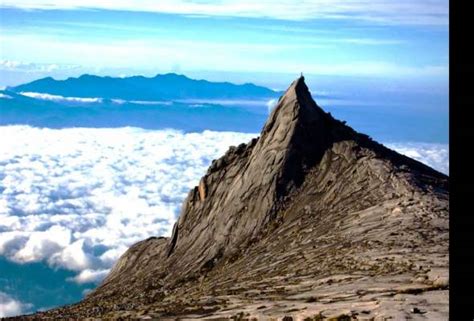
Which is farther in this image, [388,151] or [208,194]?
[208,194]

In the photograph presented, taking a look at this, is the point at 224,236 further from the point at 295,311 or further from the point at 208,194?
the point at 295,311

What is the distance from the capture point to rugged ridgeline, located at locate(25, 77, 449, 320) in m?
26.5

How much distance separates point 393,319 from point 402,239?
20812 mm

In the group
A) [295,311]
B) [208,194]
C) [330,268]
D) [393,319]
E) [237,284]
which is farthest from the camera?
[208,194]

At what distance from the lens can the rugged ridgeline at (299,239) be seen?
26.5 metres

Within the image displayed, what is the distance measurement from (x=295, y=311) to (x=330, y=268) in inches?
497

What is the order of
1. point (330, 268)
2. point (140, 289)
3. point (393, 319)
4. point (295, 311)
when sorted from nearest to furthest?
point (393, 319), point (295, 311), point (330, 268), point (140, 289)

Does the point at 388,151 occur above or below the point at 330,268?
above

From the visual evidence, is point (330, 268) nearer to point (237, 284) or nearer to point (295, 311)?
point (237, 284)

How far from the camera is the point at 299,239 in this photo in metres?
50.2
